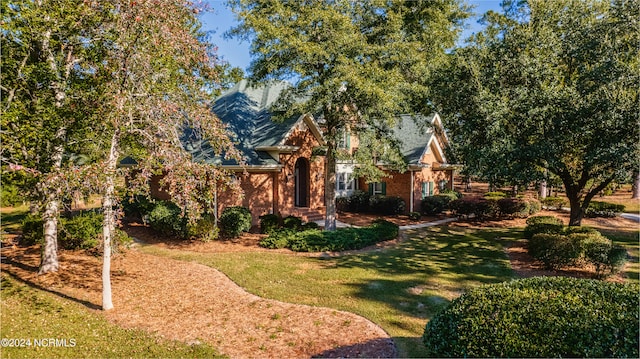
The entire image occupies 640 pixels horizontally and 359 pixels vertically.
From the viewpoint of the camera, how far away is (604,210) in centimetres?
2408

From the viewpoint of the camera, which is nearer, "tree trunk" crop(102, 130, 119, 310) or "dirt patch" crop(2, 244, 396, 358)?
"dirt patch" crop(2, 244, 396, 358)

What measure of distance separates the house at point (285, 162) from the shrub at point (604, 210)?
978cm

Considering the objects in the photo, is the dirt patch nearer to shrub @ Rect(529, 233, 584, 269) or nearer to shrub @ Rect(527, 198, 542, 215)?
shrub @ Rect(529, 233, 584, 269)

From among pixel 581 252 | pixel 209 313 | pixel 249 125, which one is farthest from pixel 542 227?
pixel 249 125

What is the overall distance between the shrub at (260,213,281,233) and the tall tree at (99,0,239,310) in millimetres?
8812

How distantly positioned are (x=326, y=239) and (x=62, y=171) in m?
10.3

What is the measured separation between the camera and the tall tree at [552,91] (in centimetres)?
1231

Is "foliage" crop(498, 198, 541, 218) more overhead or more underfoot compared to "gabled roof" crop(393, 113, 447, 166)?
more underfoot

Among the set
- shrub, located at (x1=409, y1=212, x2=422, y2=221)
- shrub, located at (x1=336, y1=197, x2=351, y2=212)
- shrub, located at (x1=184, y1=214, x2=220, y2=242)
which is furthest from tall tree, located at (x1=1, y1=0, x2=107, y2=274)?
shrub, located at (x1=409, y1=212, x2=422, y2=221)

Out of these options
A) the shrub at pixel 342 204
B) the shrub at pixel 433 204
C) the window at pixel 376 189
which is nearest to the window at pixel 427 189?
the shrub at pixel 433 204

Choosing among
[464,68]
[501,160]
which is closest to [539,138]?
[501,160]

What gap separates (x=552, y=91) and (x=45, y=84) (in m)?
16.5

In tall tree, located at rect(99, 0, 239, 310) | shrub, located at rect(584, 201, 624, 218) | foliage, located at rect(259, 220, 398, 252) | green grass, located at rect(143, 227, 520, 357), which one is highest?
tall tree, located at rect(99, 0, 239, 310)

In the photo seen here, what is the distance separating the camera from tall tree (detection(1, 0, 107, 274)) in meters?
9.39
